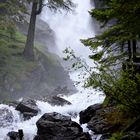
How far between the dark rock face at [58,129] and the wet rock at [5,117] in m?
4.04

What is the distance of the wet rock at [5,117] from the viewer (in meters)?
18.5

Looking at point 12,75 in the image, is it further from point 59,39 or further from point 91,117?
point 59,39

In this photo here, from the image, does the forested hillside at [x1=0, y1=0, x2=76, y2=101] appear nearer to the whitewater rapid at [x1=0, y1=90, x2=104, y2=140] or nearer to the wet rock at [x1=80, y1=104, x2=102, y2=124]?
the whitewater rapid at [x1=0, y1=90, x2=104, y2=140]

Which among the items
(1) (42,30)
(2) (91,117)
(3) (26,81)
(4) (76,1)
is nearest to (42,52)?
(3) (26,81)

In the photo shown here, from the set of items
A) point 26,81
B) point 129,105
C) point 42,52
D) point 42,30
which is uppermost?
point 42,30

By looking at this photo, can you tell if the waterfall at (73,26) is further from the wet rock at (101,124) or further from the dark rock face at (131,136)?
the dark rock face at (131,136)

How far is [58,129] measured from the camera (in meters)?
14.4

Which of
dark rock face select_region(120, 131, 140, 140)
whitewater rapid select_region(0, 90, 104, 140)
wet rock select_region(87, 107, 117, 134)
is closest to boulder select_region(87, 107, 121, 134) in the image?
wet rock select_region(87, 107, 117, 134)

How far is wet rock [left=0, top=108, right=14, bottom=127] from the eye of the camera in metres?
18.5

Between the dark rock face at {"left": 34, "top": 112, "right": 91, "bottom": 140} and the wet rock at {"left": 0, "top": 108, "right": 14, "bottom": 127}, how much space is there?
4.04m

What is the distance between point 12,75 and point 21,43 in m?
6.00

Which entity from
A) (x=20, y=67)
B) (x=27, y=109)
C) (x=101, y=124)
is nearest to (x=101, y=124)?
(x=101, y=124)

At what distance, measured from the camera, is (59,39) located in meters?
50.3

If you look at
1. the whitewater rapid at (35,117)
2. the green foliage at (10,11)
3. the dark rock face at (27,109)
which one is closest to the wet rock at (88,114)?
the whitewater rapid at (35,117)
